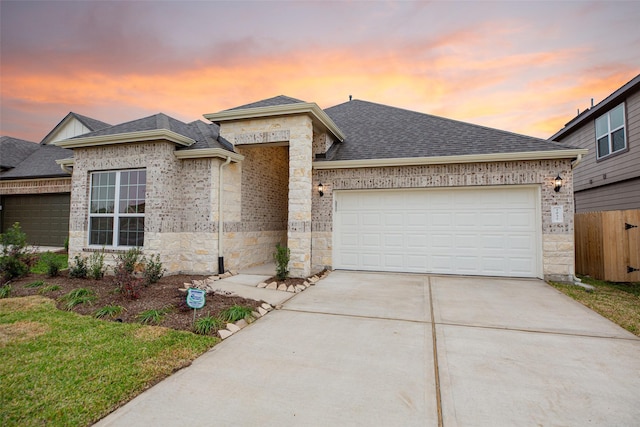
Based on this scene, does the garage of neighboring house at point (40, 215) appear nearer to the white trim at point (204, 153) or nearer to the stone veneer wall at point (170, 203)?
the stone veneer wall at point (170, 203)

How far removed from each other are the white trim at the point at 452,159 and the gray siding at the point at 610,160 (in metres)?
4.22

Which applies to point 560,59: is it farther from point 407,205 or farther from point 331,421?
point 331,421

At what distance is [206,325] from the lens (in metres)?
4.29

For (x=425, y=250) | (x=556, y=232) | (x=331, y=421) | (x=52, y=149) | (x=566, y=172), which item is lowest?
(x=331, y=421)

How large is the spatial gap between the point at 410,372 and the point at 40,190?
58.7ft

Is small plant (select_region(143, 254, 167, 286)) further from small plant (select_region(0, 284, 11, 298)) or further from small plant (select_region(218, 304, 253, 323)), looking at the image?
small plant (select_region(218, 304, 253, 323))

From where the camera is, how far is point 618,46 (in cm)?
938

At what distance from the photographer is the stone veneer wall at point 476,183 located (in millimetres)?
7484

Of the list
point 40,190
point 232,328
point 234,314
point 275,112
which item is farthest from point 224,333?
point 40,190

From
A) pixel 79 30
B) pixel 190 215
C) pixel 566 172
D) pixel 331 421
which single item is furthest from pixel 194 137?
pixel 566 172

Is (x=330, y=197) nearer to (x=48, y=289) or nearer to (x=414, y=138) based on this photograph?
(x=414, y=138)

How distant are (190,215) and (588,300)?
933 centimetres

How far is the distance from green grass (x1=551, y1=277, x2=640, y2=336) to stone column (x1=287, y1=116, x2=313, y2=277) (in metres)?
5.96

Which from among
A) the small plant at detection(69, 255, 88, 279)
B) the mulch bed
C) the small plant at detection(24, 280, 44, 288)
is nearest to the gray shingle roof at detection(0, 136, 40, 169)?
the mulch bed
